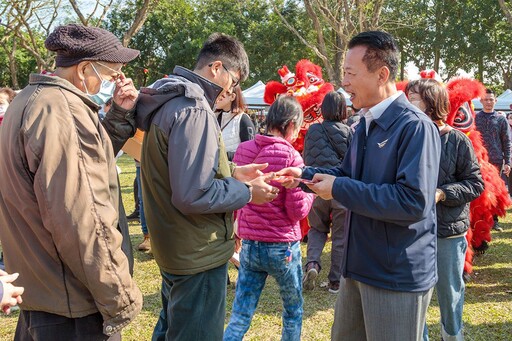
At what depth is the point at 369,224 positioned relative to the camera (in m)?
2.29

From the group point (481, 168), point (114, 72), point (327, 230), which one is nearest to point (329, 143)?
point (327, 230)

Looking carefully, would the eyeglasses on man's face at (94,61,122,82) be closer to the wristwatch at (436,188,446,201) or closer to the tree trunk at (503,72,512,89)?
the wristwatch at (436,188,446,201)

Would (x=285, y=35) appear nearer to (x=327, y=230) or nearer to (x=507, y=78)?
(x=507, y=78)

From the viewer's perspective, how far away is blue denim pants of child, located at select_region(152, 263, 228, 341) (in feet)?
7.86

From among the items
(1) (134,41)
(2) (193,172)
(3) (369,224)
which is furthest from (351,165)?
(1) (134,41)

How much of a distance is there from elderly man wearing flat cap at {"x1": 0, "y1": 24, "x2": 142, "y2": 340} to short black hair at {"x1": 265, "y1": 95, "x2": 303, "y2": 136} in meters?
1.48

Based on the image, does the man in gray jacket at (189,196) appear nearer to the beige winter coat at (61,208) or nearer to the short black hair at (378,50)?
the beige winter coat at (61,208)

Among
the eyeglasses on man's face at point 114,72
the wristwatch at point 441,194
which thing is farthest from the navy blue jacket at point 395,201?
the eyeglasses on man's face at point 114,72

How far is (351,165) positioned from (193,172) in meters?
0.90

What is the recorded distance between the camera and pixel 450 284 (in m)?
3.24

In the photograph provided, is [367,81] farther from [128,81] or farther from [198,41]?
[198,41]

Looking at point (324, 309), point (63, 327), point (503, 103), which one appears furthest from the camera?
point (503, 103)

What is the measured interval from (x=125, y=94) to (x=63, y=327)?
1215mm

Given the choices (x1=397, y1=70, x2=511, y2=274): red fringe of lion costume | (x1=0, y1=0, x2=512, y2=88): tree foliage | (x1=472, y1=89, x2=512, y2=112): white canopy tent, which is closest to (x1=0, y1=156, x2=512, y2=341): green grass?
(x1=397, y1=70, x2=511, y2=274): red fringe of lion costume
